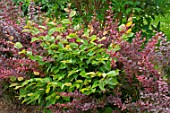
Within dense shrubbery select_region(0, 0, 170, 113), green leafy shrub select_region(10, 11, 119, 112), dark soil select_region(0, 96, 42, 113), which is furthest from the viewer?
dark soil select_region(0, 96, 42, 113)

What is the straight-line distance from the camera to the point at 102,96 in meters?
3.33

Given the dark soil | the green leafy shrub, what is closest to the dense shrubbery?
the green leafy shrub

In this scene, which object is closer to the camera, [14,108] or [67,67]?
[67,67]

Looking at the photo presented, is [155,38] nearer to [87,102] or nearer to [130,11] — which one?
[87,102]

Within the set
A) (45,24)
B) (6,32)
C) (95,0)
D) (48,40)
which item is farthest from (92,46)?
(95,0)

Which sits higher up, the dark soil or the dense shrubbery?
the dense shrubbery

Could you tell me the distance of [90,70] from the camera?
339 cm

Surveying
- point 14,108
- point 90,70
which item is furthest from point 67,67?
point 14,108

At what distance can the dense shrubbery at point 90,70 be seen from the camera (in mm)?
3039

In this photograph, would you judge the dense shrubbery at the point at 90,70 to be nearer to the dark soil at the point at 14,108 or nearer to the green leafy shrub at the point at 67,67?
the green leafy shrub at the point at 67,67

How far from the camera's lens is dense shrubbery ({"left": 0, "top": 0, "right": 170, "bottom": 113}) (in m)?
3.04

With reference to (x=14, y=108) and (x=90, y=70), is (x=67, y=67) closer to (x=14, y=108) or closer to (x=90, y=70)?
(x=90, y=70)

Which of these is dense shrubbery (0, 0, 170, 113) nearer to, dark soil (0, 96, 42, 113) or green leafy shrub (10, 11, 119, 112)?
green leafy shrub (10, 11, 119, 112)

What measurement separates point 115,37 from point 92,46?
232 mm
